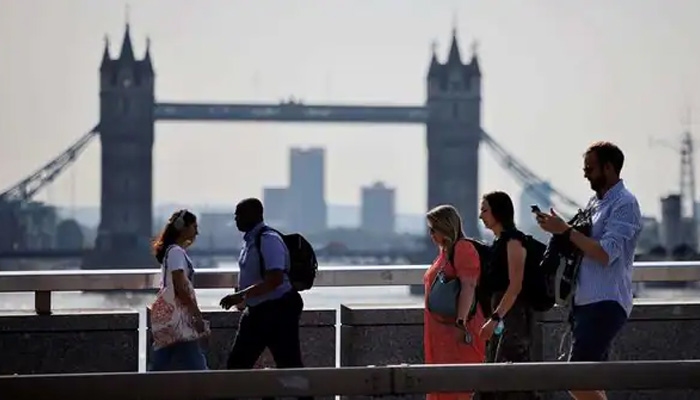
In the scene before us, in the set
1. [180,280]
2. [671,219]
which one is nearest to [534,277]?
[180,280]

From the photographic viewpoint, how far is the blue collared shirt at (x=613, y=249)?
20.3ft

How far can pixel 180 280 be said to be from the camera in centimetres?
718

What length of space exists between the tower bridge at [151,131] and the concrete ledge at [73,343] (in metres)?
111

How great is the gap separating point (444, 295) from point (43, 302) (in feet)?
5.82

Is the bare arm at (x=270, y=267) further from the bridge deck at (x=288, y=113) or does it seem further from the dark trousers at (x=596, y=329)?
the bridge deck at (x=288, y=113)

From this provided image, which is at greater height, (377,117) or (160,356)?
(377,117)

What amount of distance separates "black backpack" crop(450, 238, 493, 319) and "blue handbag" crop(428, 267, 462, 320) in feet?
0.20

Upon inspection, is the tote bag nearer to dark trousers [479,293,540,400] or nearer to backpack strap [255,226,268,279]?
backpack strap [255,226,268,279]

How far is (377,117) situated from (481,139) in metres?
7.02

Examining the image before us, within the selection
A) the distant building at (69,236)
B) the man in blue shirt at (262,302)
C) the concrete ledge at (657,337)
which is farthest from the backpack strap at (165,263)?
the distant building at (69,236)

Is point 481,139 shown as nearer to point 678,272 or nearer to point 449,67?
point 449,67

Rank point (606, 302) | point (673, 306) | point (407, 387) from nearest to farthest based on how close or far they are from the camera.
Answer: point (407, 387) → point (606, 302) → point (673, 306)

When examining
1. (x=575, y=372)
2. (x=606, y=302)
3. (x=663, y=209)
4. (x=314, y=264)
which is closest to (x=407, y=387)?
(x=575, y=372)

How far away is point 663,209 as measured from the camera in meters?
120
